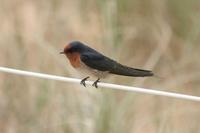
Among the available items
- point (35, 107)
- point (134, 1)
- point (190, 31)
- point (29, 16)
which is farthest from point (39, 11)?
point (35, 107)

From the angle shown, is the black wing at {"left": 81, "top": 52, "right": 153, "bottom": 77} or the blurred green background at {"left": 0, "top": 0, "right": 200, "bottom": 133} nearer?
the black wing at {"left": 81, "top": 52, "right": 153, "bottom": 77}

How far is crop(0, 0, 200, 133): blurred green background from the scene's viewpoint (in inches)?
169

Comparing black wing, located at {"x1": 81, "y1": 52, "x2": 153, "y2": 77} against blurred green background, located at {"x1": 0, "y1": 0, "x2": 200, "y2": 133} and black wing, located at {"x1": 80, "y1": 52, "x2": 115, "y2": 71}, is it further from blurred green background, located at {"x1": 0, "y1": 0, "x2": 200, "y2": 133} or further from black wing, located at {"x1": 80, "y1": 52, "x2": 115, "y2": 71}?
blurred green background, located at {"x1": 0, "y1": 0, "x2": 200, "y2": 133}

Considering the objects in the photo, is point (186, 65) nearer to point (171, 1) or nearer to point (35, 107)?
point (171, 1)

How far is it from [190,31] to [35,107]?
1648 mm

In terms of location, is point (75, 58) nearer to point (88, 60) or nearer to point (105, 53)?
point (88, 60)

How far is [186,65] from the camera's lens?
18.8 feet

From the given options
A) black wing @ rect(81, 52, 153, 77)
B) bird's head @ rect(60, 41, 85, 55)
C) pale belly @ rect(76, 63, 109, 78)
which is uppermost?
bird's head @ rect(60, 41, 85, 55)

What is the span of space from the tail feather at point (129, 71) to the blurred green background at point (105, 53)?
497 millimetres

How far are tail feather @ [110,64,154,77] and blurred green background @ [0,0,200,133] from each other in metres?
0.50

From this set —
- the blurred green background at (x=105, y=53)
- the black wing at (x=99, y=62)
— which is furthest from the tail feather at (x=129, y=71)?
the blurred green background at (x=105, y=53)

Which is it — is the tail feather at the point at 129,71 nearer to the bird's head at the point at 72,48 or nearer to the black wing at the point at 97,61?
the black wing at the point at 97,61

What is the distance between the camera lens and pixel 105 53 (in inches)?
175

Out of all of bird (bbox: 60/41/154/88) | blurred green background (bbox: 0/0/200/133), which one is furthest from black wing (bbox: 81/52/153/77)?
blurred green background (bbox: 0/0/200/133)
